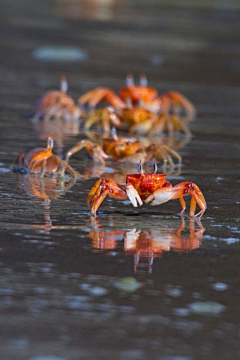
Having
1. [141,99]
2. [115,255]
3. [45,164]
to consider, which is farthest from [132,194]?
[141,99]

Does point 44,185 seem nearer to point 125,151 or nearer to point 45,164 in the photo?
point 45,164

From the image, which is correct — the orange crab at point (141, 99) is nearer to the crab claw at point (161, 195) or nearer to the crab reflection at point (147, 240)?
the crab claw at point (161, 195)

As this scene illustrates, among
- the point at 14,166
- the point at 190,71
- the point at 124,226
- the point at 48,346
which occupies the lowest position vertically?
the point at 48,346

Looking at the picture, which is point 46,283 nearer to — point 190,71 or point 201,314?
point 201,314

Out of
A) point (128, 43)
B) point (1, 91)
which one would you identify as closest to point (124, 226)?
point (1, 91)

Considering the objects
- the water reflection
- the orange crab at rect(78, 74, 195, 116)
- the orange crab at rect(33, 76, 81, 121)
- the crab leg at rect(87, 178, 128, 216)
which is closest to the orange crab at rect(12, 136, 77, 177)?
the water reflection

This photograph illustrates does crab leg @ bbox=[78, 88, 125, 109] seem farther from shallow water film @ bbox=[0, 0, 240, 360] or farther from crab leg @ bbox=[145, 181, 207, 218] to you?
crab leg @ bbox=[145, 181, 207, 218]
